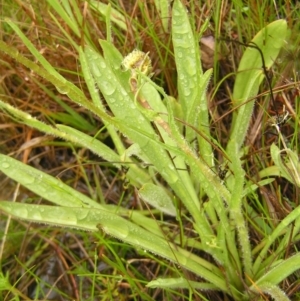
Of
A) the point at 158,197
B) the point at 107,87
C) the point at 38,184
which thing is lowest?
the point at 158,197

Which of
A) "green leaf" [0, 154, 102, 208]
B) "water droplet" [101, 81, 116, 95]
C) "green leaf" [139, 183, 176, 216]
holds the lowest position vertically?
"green leaf" [139, 183, 176, 216]

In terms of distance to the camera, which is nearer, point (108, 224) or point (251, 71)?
point (108, 224)

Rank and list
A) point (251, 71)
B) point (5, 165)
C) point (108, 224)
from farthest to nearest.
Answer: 1. point (251, 71)
2. point (5, 165)
3. point (108, 224)

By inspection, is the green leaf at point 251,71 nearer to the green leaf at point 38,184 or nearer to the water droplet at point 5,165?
the green leaf at point 38,184

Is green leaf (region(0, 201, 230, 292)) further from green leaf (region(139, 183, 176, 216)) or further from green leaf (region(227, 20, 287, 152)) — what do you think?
green leaf (region(227, 20, 287, 152))

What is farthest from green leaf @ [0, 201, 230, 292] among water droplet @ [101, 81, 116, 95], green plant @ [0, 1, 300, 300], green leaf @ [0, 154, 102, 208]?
water droplet @ [101, 81, 116, 95]

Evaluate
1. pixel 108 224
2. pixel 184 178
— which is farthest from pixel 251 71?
pixel 108 224

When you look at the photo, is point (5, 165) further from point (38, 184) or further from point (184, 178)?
point (184, 178)

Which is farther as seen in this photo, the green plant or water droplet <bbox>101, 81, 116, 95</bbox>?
water droplet <bbox>101, 81, 116, 95</bbox>

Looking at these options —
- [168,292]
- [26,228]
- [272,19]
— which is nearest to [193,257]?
[168,292]

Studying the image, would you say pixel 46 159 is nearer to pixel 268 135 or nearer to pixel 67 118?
pixel 67 118
